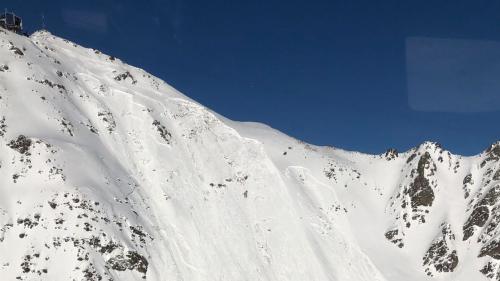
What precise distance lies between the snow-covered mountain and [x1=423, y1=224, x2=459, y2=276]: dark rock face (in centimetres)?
10

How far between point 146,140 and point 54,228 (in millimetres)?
12897

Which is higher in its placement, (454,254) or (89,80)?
(89,80)

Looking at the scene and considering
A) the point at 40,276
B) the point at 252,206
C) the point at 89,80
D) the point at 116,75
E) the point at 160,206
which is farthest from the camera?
the point at 116,75

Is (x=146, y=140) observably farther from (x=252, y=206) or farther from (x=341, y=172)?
(x=341, y=172)

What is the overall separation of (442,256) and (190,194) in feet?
69.5

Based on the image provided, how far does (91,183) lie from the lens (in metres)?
29.1

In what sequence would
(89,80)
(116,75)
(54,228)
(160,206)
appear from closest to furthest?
(54,228) < (160,206) < (89,80) < (116,75)

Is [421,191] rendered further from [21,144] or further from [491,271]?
[21,144]

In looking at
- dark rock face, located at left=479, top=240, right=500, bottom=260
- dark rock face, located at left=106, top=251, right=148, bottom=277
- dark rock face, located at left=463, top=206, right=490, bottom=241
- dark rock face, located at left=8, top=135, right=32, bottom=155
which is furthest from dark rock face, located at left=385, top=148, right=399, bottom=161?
dark rock face, located at left=8, top=135, right=32, bottom=155

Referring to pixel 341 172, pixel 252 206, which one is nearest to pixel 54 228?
pixel 252 206

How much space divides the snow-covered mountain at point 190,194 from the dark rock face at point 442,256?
0.10 m

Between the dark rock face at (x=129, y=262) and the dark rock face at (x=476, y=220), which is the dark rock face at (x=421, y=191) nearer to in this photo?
the dark rock face at (x=476, y=220)

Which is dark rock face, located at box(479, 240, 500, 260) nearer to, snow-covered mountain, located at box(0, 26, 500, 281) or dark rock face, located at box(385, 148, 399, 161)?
snow-covered mountain, located at box(0, 26, 500, 281)

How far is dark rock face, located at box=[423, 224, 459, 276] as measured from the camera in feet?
124
